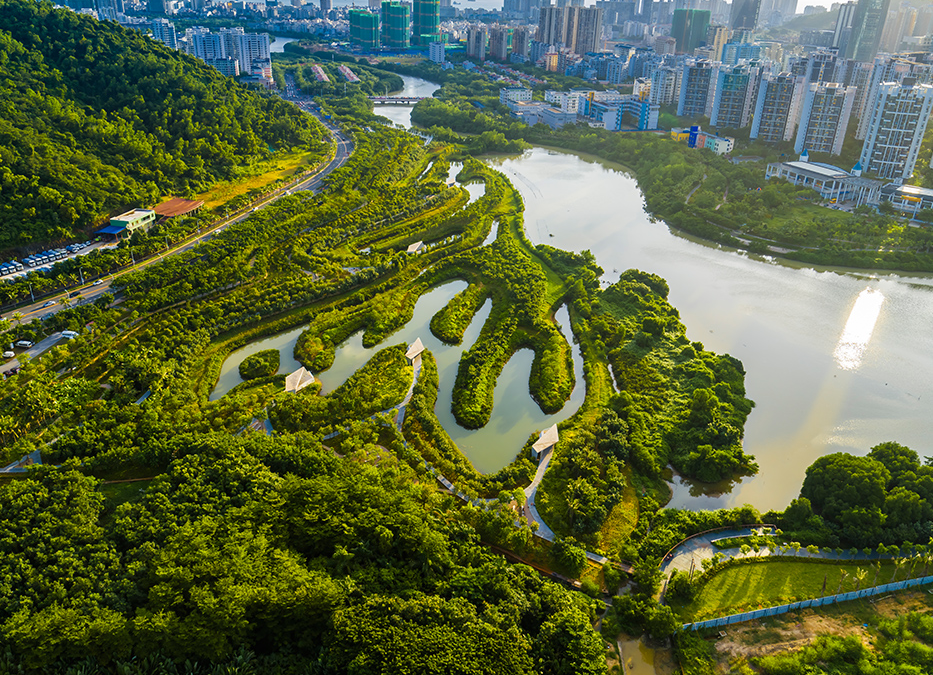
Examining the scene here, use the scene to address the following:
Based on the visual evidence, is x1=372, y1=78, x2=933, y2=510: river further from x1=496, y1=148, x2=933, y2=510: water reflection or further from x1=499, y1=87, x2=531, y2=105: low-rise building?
x1=499, y1=87, x2=531, y2=105: low-rise building

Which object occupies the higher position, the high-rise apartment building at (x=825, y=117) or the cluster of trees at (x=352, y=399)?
the high-rise apartment building at (x=825, y=117)

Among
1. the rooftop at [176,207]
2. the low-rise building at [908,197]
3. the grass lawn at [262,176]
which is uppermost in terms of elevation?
the low-rise building at [908,197]

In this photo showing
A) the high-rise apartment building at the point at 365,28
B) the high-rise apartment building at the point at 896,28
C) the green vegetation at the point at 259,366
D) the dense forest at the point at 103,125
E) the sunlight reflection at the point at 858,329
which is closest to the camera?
the green vegetation at the point at 259,366

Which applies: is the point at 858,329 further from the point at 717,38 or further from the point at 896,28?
the point at 896,28

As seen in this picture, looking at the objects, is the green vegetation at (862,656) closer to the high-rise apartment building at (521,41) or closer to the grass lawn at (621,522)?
the grass lawn at (621,522)

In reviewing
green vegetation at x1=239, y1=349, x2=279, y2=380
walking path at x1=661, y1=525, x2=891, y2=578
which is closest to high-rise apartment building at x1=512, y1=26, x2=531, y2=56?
green vegetation at x1=239, y1=349, x2=279, y2=380

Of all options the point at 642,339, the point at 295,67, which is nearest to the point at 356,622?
the point at 642,339

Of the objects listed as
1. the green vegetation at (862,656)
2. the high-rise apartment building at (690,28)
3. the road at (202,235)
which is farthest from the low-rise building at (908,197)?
the high-rise apartment building at (690,28)
